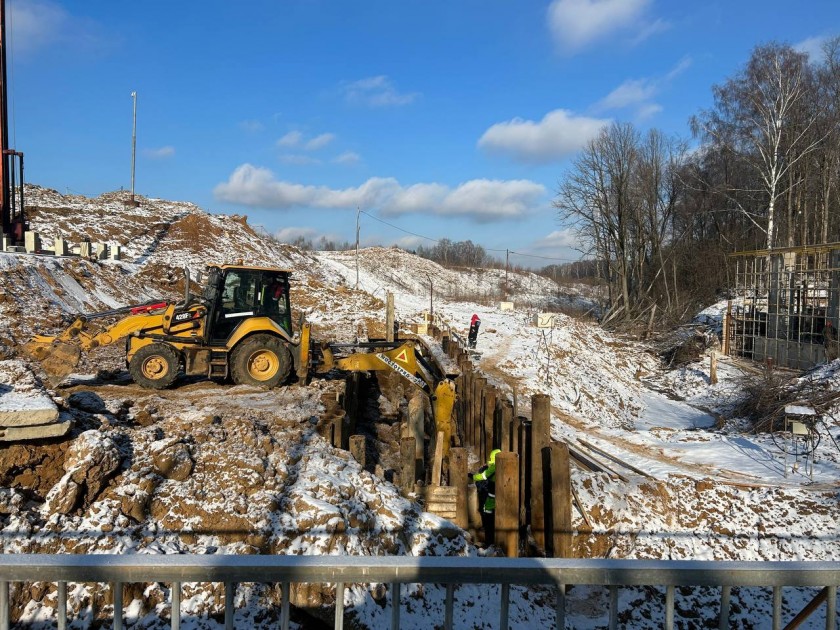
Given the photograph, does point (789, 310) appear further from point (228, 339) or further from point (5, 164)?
point (5, 164)

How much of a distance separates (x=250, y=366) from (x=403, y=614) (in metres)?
6.16

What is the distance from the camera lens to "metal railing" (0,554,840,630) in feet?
6.85

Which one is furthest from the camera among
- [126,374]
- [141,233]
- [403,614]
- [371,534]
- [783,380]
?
[141,233]

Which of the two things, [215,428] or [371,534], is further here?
[215,428]

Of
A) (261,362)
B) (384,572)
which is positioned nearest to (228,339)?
(261,362)

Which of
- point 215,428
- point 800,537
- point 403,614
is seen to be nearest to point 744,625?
point 800,537

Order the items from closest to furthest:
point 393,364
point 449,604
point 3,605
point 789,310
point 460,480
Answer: point 3,605 → point 449,604 → point 460,480 → point 393,364 → point 789,310

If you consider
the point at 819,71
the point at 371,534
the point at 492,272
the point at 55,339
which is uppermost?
the point at 819,71

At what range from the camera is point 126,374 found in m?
11.3

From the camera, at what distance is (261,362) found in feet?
34.7

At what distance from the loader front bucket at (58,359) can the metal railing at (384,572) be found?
8214mm

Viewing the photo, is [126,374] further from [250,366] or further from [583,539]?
[583,539]

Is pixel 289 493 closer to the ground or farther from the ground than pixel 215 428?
closer to the ground

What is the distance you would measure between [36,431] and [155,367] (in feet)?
12.8
